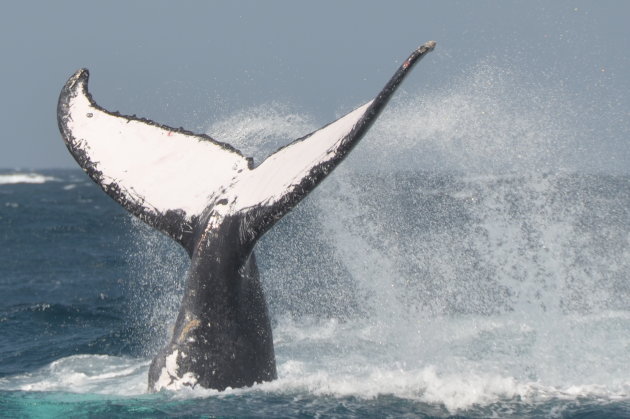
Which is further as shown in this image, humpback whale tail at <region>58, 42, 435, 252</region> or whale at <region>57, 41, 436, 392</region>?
whale at <region>57, 41, 436, 392</region>

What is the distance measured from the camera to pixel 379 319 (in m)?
11.4

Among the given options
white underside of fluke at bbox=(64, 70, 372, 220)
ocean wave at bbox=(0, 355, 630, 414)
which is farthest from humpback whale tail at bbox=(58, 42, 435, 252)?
ocean wave at bbox=(0, 355, 630, 414)

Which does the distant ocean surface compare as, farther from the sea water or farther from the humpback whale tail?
the humpback whale tail

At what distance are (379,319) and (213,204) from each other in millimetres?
4503

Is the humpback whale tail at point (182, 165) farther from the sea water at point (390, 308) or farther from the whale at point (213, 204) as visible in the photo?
the sea water at point (390, 308)

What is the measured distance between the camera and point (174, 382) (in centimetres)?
720

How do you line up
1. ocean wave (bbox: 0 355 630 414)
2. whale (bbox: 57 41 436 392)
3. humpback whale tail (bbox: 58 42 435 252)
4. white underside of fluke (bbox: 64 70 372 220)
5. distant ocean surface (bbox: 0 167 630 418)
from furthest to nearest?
distant ocean surface (bbox: 0 167 630 418)
ocean wave (bbox: 0 355 630 414)
white underside of fluke (bbox: 64 70 372 220)
whale (bbox: 57 41 436 392)
humpback whale tail (bbox: 58 42 435 252)

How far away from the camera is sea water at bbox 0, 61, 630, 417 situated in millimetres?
7773

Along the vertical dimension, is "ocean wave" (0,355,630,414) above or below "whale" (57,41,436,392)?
below

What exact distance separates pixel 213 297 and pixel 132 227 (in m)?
25.4

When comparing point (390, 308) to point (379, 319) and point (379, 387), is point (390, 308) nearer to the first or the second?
point (379, 319)

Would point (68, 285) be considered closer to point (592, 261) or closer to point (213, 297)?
point (592, 261)

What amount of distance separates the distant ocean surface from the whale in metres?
0.28

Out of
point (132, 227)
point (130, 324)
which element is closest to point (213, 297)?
point (130, 324)
